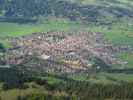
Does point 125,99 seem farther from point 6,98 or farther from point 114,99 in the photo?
point 6,98

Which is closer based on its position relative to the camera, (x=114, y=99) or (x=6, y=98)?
(x=6, y=98)

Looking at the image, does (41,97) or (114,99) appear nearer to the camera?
(41,97)

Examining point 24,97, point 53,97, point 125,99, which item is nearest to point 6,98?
point 24,97

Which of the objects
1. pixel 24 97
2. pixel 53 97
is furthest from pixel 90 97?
pixel 24 97

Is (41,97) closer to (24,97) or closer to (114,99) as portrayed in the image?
(24,97)

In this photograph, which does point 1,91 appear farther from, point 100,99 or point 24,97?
point 100,99

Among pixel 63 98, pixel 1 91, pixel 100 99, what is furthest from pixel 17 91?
pixel 100 99

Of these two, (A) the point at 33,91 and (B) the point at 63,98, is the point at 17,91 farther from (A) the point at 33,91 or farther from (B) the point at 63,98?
(B) the point at 63,98
